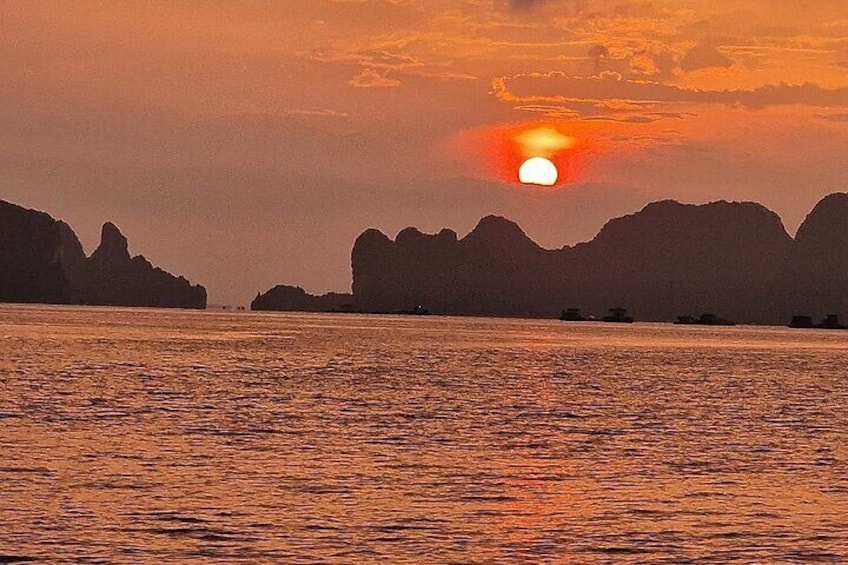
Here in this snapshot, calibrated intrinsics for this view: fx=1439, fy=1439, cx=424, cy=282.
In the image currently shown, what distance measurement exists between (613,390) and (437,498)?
74912mm

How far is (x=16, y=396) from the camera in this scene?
92188mm

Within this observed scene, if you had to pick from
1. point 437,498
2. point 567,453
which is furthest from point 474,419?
point 437,498

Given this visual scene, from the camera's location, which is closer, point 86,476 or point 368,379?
point 86,476

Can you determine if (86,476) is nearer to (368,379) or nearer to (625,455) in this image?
(625,455)

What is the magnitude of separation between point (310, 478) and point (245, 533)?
12654 millimetres

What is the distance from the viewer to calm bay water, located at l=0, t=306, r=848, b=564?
39500mm

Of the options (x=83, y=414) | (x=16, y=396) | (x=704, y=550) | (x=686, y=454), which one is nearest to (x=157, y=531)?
(x=704, y=550)

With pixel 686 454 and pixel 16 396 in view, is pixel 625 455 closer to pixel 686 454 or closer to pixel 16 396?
pixel 686 454

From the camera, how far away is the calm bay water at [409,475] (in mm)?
39500

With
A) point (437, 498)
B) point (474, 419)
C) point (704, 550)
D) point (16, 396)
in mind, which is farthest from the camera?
point (16, 396)

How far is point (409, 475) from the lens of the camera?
55.0 m

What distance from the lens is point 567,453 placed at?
6525cm

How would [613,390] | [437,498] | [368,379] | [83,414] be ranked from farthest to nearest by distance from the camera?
[368,379]
[613,390]
[83,414]
[437,498]

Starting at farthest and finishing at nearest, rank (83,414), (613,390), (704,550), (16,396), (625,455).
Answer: (613,390) → (16,396) → (83,414) → (625,455) → (704,550)
